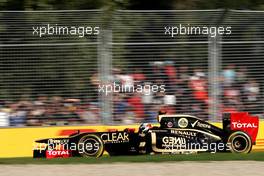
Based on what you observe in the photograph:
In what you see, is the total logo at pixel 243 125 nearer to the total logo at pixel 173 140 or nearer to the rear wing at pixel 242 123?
the rear wing at pixel 242 123

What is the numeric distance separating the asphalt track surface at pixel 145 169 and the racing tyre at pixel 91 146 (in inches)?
65.3

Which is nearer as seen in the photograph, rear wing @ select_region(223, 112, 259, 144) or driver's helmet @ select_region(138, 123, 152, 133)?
driver's helmet @ select_region(138, 123, 152, 133)

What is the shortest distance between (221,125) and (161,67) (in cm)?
174

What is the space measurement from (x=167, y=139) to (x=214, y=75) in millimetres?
1645

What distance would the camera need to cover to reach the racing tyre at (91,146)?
12484mm

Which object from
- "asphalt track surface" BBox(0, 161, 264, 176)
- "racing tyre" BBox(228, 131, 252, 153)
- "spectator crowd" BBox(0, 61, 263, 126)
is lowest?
"asphalt track surface" BBox(0, 161, 264, 176)

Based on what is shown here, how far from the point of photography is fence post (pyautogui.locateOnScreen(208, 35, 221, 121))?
42.4 ft

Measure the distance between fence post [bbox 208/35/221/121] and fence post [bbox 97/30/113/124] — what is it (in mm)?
2089

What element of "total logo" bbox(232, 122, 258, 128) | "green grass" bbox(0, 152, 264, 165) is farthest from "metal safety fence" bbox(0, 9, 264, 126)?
"green grass" bbox(0, 152, 264, 165)

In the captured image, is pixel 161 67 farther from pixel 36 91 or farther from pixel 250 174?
pixel 250 174

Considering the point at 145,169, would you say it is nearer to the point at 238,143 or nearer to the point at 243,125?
the point at 238,143

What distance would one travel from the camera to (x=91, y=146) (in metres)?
12.5

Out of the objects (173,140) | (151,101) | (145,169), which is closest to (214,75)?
(151,101)

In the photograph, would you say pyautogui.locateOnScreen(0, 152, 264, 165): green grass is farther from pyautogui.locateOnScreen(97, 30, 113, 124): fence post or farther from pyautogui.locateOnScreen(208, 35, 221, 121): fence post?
pyautogui.locateOnScreen(208, 35, 221, 121): fence post
